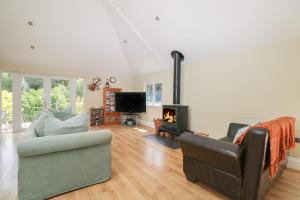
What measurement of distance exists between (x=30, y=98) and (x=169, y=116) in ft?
15.6

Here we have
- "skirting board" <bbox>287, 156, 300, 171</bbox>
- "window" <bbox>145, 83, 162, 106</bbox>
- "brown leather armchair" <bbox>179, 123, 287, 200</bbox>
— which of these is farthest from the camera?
"window" <bbox>145, 83, 162, 106</bbox>

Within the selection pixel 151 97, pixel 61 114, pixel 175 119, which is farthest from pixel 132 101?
pixel 61 114

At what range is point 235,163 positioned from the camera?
1.54 meters

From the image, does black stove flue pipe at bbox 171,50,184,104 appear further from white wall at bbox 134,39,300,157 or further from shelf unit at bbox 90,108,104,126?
shelf unit at bbox 90,108,104,126

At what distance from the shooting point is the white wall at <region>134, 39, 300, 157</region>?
2719 mm

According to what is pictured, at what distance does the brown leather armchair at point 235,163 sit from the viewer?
1.48m

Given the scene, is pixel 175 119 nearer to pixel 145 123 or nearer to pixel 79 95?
pixel 145 123

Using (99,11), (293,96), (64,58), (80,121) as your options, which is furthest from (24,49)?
(293,96)

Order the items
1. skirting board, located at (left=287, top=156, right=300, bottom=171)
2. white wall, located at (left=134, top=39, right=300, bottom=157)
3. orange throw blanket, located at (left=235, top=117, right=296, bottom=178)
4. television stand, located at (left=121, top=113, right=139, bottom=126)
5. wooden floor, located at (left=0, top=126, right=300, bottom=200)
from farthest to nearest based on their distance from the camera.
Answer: television stand, located at (left=121, top=113, right=139, bottom=126) < white wall, located at (left=134, top=39, right=300, bottom=157) < skirting board, located at (left=287, top=156, right=300, bottom=171) < wooden floor, located at (left=0, top=126, right=300, bottom=200) < orange throw blanket, located at (left=235, top=117, right=296, bottom=178)

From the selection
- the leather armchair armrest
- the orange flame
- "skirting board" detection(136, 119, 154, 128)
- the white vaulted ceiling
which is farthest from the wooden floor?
"skirting board" detection(136, 119, 154, 128)

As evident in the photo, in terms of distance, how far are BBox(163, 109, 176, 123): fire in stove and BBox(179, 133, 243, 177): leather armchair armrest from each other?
2.42 m

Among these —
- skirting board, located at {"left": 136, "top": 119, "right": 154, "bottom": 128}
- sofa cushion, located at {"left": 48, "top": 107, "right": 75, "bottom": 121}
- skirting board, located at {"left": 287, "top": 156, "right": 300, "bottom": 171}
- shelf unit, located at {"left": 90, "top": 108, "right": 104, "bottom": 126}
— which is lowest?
skirting board, located at {"left": 287, "top": 156, "right": 300, "bottom": 171}

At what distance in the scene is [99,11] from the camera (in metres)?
4.37

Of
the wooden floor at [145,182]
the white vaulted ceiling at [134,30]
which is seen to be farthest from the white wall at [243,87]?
the wooden floor at [145,182]
